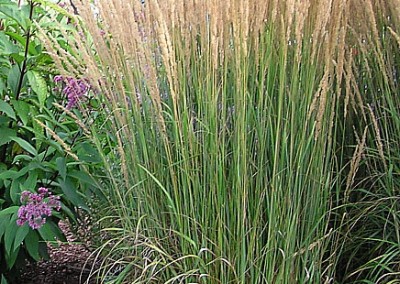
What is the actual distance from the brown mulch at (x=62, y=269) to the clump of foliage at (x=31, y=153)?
297mm

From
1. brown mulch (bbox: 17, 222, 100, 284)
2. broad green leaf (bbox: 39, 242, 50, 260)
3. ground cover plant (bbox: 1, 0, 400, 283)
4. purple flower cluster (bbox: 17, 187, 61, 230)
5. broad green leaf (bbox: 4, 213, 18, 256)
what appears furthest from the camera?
brown mulch (bbox: 17, 222, 100, 284)

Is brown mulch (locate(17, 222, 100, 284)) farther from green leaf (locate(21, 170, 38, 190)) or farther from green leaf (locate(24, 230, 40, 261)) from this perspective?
green leaf (locate(21, 170, 38, 190))

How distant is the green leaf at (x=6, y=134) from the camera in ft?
7.50

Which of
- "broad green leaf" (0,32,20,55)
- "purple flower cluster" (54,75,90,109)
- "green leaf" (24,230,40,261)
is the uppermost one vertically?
"broad green leaf" (0,32,20,55)

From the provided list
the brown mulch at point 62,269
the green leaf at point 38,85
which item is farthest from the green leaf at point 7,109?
the brown mulch at point 62,269

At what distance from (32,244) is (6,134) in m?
0.44

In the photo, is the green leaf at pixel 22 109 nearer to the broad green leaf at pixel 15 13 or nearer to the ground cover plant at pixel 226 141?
the broad green leaf at pixel 15 13

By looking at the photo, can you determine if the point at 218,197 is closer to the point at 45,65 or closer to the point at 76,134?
the point at 76,134

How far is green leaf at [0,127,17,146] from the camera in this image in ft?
7.50

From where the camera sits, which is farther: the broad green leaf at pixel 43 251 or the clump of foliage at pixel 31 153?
the broad green leaf at pixel 43 251

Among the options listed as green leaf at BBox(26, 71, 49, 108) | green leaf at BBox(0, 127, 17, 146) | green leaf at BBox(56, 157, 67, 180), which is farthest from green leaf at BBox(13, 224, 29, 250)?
green leaf at BBox(26, 71, 49, 108)

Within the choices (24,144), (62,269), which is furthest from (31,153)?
(62,269)

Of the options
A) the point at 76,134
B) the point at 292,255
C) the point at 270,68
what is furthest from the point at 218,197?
the point at 76,134

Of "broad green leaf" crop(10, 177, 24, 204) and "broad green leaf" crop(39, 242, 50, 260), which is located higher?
"broad green leaf" crop(10, 177, 24, 204)
